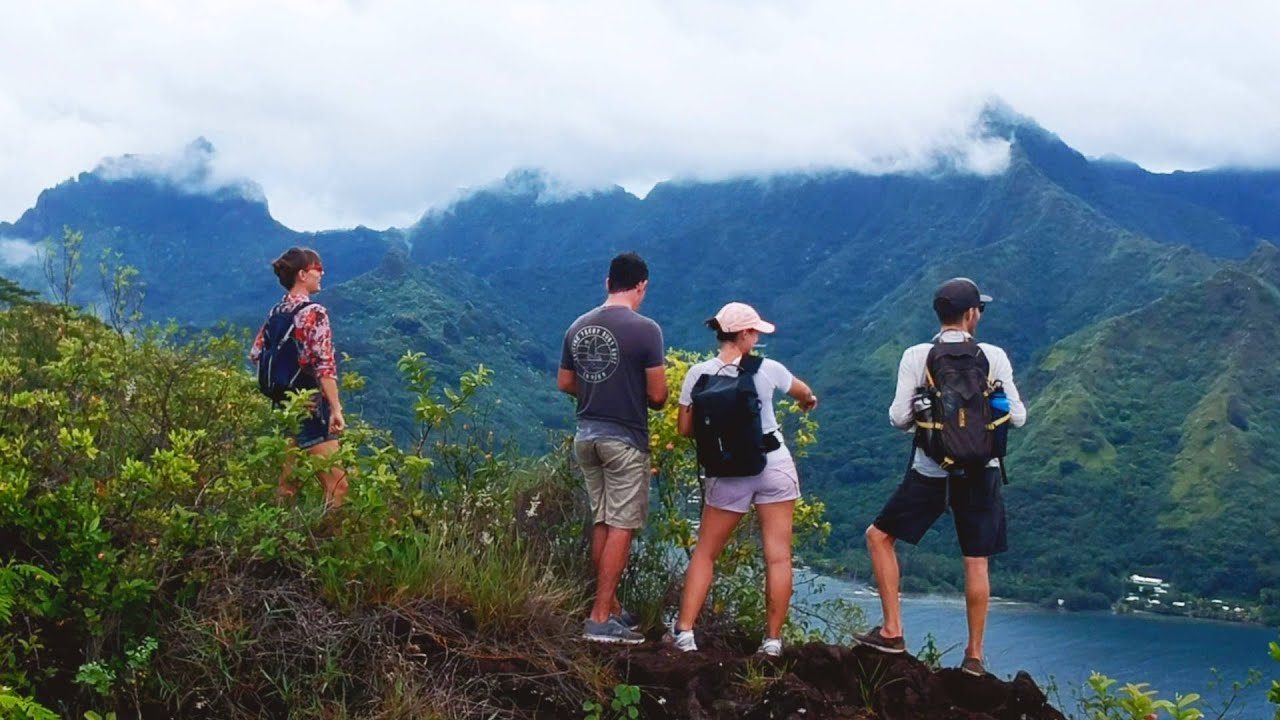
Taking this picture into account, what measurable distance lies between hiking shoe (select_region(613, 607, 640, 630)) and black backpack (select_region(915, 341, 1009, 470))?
1583mm

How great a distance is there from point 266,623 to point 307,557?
31 centimetres

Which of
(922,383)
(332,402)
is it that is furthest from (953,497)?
(332,402)

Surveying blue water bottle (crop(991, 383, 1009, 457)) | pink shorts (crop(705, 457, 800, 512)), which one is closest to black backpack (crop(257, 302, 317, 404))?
pink shorts (crop(705, 457, 800, 512))

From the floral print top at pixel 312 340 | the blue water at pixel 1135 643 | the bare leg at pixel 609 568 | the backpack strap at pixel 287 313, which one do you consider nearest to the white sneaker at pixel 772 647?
the bare leg at pixel 609 568

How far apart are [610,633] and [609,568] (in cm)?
29

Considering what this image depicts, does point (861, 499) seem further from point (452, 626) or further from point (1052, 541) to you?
point (452, 626)

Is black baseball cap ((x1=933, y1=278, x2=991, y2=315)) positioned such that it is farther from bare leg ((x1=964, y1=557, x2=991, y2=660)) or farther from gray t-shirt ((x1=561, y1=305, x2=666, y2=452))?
gray t-shirt ((x1=561, y1=305, x2=666, y2=452))

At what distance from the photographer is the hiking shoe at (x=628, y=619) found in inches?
205

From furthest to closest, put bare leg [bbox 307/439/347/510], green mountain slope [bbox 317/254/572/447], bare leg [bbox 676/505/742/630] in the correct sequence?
green mountain slope [bbox 317/254/572/447], bare leg [bbox 676/505/742/630], bare leg [bbox 307/439/347/510]

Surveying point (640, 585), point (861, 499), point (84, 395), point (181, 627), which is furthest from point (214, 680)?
point (861, 499)

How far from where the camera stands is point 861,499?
2530 inches

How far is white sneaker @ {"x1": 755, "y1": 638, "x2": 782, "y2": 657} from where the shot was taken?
4883 mm

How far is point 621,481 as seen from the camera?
5160mm

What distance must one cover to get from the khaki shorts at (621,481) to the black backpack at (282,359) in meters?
1.47
